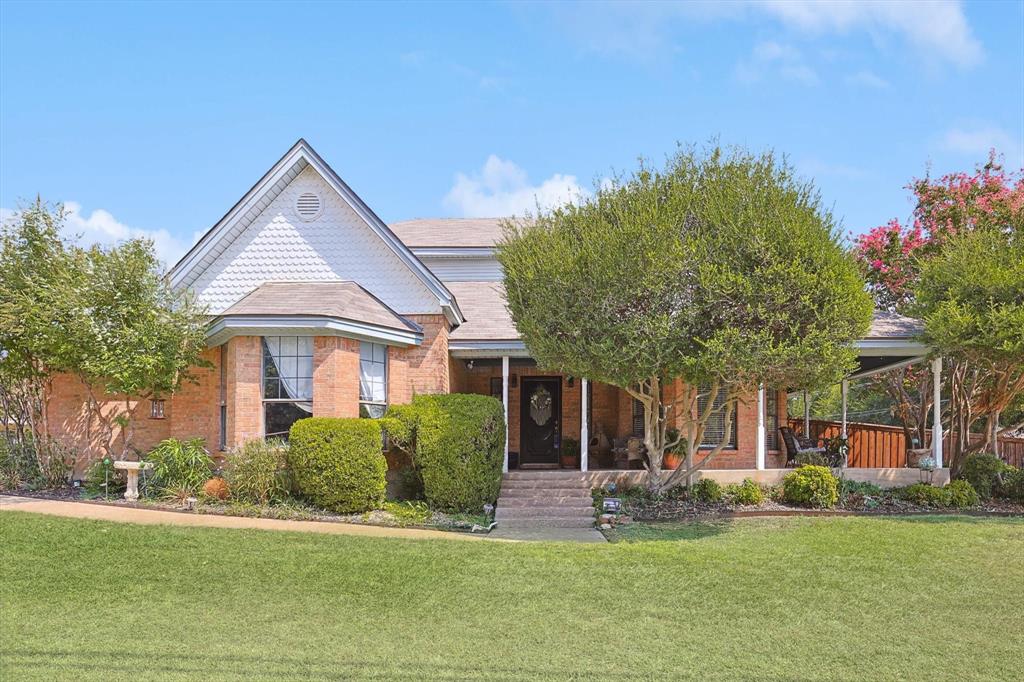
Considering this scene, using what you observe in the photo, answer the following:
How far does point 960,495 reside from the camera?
14.8 metres

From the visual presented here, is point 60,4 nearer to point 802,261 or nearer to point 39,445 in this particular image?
point 39,445

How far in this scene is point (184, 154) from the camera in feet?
50.0

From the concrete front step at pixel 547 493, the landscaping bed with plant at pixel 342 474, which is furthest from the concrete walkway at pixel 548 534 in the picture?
the concrete front step at pixel 547 493

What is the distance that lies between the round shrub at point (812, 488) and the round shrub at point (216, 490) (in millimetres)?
10274

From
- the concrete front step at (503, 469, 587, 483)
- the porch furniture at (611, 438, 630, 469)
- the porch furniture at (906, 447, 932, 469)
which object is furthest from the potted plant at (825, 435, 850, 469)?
the concrete front step at (503, 469, 587, 483)

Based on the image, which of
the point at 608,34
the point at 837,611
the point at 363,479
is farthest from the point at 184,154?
the point at 837,611

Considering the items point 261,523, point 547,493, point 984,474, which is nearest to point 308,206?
point 261,523

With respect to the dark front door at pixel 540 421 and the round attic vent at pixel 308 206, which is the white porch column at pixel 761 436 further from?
the round attic vent at pixel 308 206

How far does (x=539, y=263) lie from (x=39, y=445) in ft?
34.7

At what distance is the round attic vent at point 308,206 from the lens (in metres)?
16.3

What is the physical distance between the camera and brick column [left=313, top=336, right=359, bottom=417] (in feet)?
45.9

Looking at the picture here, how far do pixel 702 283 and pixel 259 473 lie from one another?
311 inches

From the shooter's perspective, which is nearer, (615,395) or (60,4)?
(60,4)

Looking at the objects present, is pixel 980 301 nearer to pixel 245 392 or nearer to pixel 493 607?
pixel 493 607
